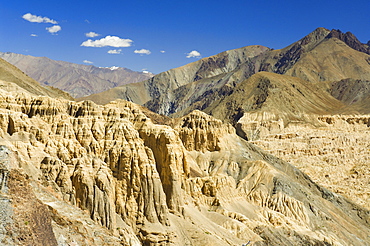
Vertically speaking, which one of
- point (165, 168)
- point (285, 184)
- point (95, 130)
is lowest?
point (285, 184)

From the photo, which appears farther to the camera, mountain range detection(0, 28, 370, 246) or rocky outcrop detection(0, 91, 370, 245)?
rocky outcrop detection(0, 91, 370, 245)

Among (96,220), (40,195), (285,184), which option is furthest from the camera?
(285,184)

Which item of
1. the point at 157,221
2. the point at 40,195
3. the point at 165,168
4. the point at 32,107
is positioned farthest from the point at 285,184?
the point at 40,195

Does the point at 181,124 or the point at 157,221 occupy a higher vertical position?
the point at 181,124

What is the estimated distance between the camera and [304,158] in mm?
127312

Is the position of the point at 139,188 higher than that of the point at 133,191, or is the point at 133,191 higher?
the point at 139,188

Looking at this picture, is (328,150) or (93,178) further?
(328,150)

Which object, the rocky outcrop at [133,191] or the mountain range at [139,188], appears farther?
the rocky outcrop at [133,191]

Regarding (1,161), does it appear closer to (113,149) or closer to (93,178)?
(93,178)

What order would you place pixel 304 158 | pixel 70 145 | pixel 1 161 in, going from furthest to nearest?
pixel 304 158
pixel 70 145
pixel 1 161

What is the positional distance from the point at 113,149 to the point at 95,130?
3523 millimetres

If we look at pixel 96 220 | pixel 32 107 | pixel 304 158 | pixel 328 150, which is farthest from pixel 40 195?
pixel 328 150

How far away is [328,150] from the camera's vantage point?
448 ft

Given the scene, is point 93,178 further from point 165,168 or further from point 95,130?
point 165,168
